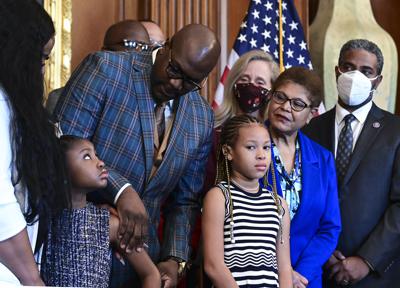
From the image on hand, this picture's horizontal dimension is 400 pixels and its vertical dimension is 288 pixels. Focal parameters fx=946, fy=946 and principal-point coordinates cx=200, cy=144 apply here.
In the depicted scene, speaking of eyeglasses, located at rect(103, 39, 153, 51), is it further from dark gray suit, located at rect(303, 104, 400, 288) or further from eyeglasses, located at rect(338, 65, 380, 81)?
dark gray suit, located at rect(303, 104, 400, 288)

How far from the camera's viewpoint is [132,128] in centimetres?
352

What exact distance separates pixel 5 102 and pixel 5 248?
0.41m

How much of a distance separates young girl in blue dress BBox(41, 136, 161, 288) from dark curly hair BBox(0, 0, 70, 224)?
1.44 feet

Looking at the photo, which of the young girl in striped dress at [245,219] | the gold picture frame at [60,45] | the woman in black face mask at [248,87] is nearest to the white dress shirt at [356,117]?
the woman in black face mask at [248,87]

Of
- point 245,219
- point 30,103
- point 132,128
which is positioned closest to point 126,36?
point 132,128

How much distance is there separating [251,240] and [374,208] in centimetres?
92

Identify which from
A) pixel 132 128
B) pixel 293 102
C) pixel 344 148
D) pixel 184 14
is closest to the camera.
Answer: pixel 132 128

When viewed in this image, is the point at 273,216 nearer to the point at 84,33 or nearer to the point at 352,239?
the point at 352,239

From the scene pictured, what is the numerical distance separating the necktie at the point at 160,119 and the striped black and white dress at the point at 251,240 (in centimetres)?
32

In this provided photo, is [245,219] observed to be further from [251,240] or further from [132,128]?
[132,128]

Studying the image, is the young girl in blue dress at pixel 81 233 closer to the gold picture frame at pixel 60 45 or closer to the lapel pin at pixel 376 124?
the lapel pin at pixel 376 124

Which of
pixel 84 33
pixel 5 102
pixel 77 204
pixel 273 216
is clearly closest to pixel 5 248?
pixel 5 102

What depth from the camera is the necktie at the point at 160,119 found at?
3.64m

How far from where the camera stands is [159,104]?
3.63m
